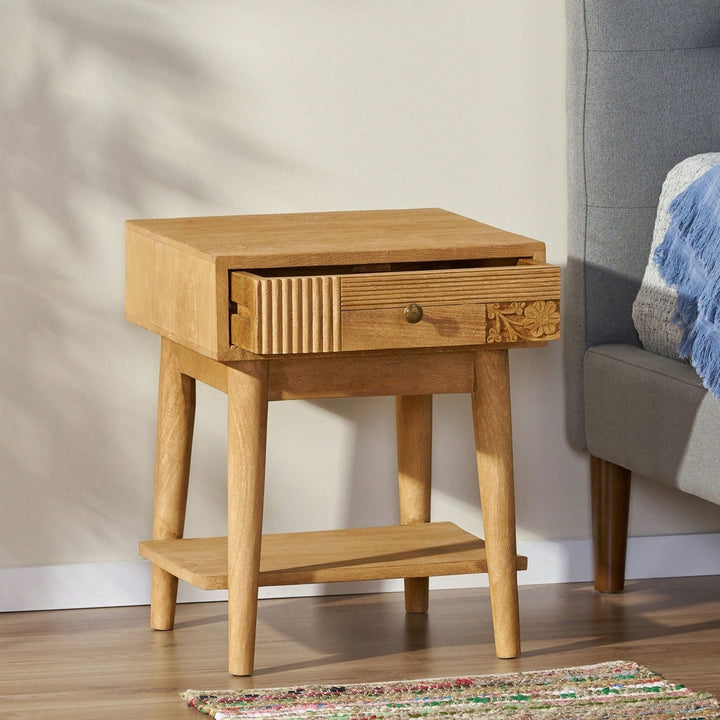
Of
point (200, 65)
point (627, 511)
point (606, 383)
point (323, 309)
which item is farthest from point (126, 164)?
point (627, 511)

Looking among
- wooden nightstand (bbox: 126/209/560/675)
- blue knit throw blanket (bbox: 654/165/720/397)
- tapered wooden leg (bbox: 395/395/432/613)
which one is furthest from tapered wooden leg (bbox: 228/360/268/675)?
blue knit throw blanket (bbox: 654/165/720/397)

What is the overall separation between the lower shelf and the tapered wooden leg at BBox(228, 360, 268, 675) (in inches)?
1.4

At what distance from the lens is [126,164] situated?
7.27 feet

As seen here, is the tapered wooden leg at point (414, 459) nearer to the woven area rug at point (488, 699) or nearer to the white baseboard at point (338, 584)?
the white baseboard at point (338, 584)

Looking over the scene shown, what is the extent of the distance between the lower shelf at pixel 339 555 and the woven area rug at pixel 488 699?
14 centimetres

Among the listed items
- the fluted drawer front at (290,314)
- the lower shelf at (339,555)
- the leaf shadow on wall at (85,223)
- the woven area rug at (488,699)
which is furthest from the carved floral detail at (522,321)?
the leaf shadow on wall at (85,223)

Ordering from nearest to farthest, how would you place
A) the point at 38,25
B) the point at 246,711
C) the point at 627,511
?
1. the point at 246,711
2. the point at 38,25
3. the point at 627,511

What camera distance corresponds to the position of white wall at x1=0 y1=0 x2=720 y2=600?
220cm

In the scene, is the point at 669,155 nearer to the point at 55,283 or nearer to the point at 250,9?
the point at 250,9

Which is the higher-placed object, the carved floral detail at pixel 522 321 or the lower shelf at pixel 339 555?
the carved floral detail at pixel 522 321

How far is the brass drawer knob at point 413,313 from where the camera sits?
5.86 feet

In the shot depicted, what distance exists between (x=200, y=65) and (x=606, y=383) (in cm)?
75

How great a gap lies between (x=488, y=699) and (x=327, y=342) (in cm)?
46

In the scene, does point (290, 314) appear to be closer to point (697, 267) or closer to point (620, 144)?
point (697, 267)
